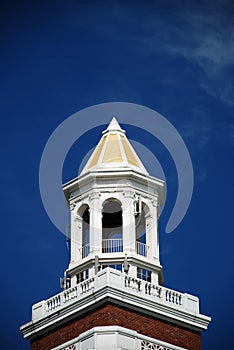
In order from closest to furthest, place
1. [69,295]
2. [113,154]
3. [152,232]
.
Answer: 1. [69,295]
2. [152,232]
3. [113,154]

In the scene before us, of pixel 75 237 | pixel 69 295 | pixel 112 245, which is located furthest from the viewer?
pixel 75 237

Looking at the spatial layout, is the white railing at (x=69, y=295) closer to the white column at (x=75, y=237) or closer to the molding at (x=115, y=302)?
the molding at (x=115, y=302)

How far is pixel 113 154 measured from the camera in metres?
78.1

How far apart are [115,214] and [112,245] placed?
4195mm

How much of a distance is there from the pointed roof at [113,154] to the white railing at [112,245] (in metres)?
4.29

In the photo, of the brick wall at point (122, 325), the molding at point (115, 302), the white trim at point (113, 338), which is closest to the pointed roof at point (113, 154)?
the molding at point (115, 302)

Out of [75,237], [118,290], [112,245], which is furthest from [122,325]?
[75,237]

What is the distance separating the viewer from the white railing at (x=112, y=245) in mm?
74375

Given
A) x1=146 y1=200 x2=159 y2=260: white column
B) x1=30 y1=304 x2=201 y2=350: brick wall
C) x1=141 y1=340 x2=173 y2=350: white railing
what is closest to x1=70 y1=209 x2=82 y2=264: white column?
x1=146 y1=200 x2=159 y2=260: white column

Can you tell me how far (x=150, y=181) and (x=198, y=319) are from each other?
9.13m

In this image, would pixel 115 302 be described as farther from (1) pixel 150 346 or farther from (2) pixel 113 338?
(1) pixel 150 346

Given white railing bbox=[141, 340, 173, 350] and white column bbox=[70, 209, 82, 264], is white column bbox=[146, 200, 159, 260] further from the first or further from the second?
white railing bbox=[141, 340, 173, 350]

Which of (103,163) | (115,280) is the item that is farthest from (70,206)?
(115,280)

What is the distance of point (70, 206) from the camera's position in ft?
254
